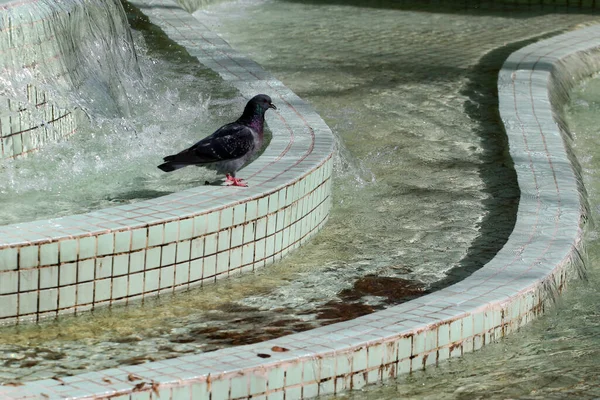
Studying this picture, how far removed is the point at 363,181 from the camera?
6512 mm

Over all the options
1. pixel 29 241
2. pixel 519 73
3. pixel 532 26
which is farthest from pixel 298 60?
pixel 29 241

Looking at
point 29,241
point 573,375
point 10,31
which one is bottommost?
point 573,375

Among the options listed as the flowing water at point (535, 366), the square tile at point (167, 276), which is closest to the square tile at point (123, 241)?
the square tile at point (167, 276)

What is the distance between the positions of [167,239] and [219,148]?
66 centimetres

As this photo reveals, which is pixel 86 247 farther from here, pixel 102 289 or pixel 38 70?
pixel 38 70

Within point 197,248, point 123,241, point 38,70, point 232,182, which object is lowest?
point 197,248

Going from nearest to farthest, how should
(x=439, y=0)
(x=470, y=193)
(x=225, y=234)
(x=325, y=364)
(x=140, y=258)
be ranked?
(x=325, y=364) < (x=140, y=258) < (x=225, y=234) < (x=470, y=193) < (x=439, y=0)

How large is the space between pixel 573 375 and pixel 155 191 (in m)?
2.47

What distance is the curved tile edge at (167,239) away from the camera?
14.1 ft

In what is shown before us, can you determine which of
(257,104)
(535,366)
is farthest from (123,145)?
(535,366)

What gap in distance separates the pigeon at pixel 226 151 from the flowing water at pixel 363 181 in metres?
0.54

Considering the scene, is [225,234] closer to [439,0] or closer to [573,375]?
[573,375]

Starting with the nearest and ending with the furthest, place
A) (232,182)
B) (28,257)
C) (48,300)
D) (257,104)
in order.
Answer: (28,257)
(48,300)
(232,182)
(257,104)

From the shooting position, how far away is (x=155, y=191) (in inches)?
224
